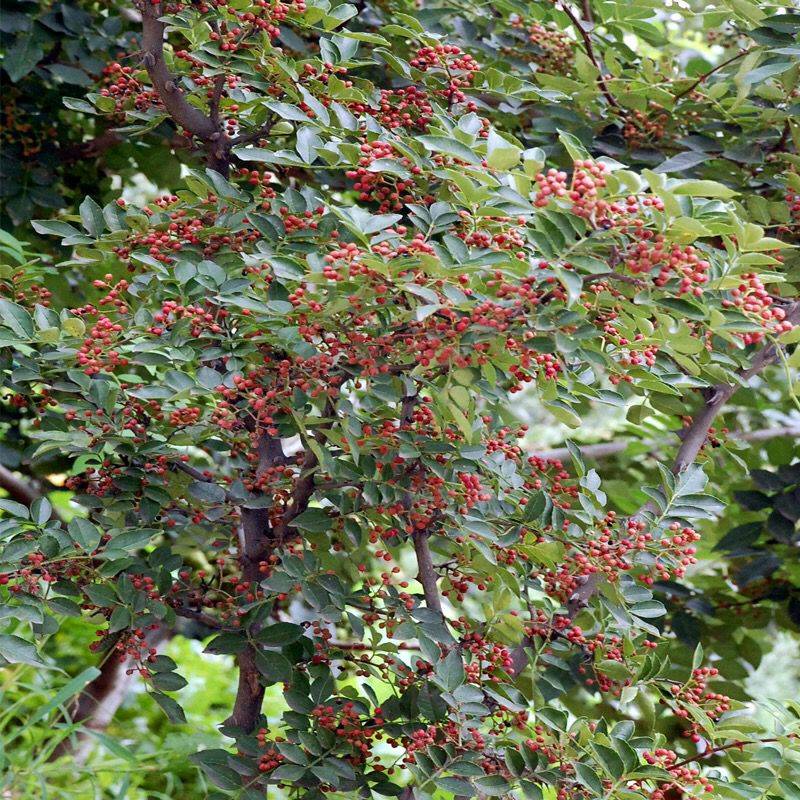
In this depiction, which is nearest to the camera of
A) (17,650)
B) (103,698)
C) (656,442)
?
(17,650)

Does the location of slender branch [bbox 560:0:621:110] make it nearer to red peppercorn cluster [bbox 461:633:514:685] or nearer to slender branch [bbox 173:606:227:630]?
red peppercorn cluster [bbox 461:633:514:685]

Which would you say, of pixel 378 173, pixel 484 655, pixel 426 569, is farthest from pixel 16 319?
pixel 484 655

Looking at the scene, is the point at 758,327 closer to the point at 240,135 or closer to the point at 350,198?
the point at 240,135

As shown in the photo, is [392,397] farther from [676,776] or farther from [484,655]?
[676,776]

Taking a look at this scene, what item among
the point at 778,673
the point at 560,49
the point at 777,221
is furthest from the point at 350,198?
the point at 778,673

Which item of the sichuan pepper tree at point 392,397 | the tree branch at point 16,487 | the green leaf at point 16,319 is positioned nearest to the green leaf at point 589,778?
the sichuan pepper tree at point 392,397

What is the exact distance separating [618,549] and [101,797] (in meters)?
1.41

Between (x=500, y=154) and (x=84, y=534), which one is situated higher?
(x=500, y=154)

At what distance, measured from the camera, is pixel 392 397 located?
43.4 inches

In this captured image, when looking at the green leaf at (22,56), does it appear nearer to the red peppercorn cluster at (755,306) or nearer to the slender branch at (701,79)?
the slender branch at (701,79)

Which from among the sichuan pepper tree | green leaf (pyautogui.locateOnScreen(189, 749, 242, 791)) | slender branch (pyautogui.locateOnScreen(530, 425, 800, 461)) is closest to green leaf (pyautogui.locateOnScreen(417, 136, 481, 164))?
the sichuan pepper tree

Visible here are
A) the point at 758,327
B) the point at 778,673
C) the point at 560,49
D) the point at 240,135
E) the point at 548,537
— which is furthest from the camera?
the point at 778,673

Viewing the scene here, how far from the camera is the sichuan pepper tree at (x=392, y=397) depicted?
3.33ft

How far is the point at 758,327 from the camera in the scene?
3.22 feet
